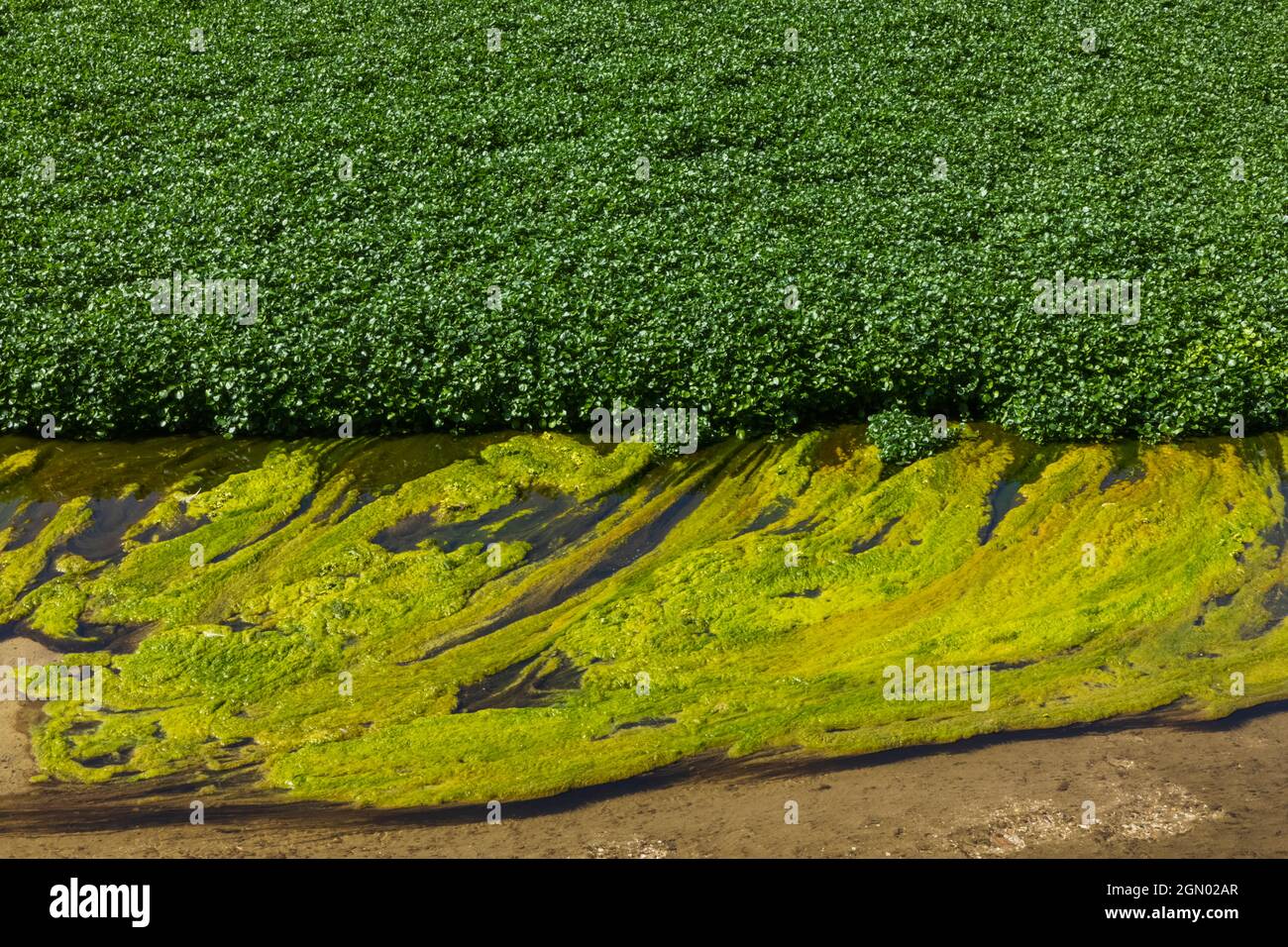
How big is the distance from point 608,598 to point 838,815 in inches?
112

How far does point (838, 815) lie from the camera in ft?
23.6

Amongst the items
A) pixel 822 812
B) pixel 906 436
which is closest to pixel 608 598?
pixel 822 812

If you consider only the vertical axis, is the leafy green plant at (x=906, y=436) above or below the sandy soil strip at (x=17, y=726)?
above

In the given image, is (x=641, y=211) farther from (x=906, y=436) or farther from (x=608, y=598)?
(x=608, y=598)

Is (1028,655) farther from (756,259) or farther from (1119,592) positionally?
(756,259)

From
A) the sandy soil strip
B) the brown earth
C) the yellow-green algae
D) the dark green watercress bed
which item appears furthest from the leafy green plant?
the sandy soil strip

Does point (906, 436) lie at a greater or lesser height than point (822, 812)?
greater

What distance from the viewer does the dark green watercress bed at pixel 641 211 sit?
11867 millimetres

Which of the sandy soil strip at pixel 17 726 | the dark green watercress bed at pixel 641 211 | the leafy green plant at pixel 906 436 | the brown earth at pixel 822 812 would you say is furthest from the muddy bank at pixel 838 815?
the dark green watercress bed at pixel 641 211

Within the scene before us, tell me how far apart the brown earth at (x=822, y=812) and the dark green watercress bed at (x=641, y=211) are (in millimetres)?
4441

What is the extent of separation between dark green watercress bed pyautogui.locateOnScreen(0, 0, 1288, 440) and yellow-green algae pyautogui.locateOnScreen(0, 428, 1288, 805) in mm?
661

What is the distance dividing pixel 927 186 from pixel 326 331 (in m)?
7.61

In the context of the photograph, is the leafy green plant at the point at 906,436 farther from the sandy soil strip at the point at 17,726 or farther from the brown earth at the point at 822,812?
the sandy soil strip at the point at 17,726

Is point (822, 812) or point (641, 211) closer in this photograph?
point (822, 812)
